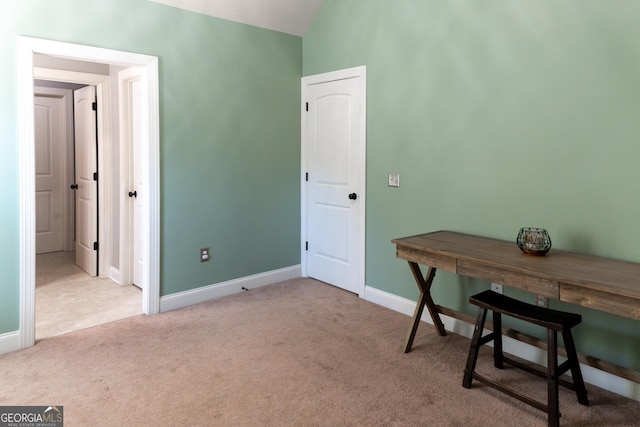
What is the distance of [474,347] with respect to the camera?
2.42 m

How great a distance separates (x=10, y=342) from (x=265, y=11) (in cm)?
323

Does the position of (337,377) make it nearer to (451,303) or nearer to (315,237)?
(451,303)

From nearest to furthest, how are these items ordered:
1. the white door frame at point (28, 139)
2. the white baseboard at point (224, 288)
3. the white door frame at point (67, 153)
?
1. the white door frame at point (28, 139)
2. the white baseboard at point (224, 288)
3. the white door frame at point (67, 153)

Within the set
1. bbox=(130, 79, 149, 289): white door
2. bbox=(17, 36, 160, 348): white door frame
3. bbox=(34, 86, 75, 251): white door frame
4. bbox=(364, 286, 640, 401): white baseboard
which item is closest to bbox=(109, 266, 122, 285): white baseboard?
bbox=(130, 79, 149, 289): white door

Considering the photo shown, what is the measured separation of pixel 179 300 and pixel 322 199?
5.29 ft

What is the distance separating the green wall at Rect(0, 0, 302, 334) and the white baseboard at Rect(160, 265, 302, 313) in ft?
0.19

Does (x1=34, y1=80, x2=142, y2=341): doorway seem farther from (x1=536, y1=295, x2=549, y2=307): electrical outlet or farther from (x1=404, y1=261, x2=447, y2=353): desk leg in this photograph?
(x1=536, y1=295, x2=549, y2=307): electrical outlet

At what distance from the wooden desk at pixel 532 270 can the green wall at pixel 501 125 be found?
250mm

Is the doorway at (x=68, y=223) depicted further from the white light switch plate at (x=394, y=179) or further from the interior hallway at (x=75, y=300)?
the white light switch plate at (x=394, y=179)

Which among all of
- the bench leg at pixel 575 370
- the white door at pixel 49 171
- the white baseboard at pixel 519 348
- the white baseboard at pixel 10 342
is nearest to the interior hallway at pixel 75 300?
the white baseboard at pixel 10 342

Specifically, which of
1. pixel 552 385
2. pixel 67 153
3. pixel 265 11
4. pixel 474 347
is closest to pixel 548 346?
pixel 552 385

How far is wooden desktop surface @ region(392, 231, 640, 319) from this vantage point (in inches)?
74.9

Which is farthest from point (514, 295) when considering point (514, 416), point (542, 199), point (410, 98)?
point (410, 98)

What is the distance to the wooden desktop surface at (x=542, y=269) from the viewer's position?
74.9 inches
